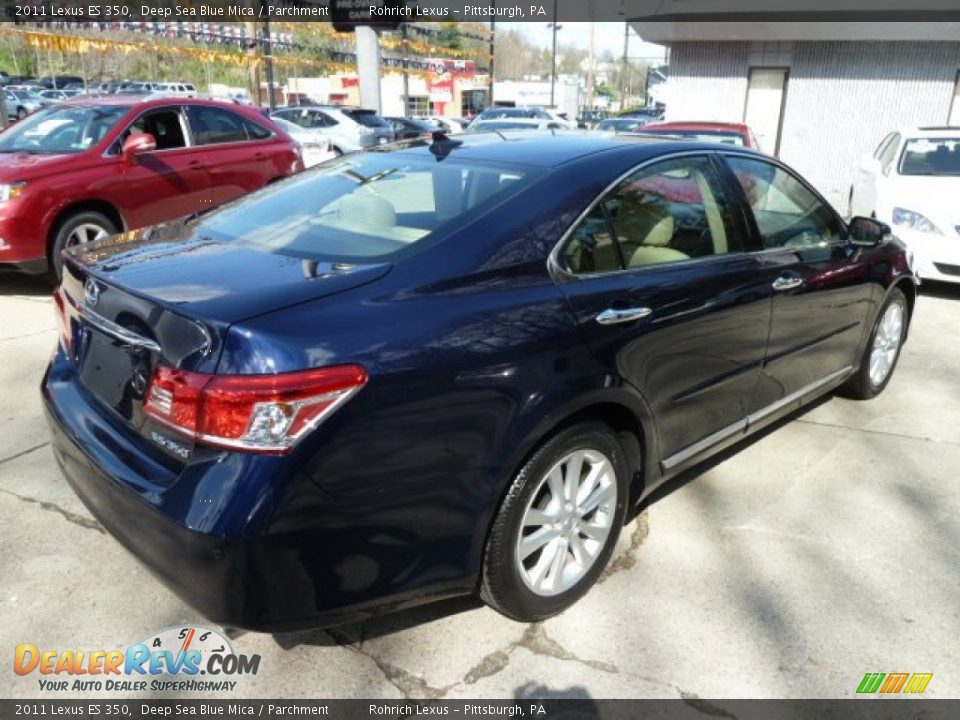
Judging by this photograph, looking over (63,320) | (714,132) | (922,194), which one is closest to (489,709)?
(63,320)

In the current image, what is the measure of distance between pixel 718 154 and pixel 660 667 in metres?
2.10

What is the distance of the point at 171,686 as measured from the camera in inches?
91.1

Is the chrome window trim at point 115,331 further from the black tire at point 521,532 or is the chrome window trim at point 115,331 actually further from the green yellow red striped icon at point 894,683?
the green yellow red striped icon at point 894,683

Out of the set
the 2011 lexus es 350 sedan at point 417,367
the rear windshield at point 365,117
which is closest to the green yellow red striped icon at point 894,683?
the 2011 lexus es 350 sedan at point 417,367

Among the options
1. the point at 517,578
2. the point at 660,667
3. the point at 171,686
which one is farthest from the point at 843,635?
the point at 171,686

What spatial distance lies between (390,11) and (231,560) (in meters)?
16.8

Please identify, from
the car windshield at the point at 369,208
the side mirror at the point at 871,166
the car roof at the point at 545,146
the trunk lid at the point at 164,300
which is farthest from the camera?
the side mirror at the point at 871,166

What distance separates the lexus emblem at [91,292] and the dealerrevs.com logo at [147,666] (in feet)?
3.59

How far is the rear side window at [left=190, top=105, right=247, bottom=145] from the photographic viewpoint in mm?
7586

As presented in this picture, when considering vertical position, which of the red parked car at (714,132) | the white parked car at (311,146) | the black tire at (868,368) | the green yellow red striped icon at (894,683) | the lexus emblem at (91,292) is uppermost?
the red parked car at (714,132)

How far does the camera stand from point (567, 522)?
2562 millimetres

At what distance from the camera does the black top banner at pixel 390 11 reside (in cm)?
1250

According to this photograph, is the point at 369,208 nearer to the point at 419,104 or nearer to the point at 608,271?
the point at 608,271

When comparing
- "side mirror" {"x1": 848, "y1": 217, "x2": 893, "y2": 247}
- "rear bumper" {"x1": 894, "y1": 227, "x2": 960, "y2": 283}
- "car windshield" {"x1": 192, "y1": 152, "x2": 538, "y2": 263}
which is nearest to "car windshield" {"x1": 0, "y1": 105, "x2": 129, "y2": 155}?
"car windshield" {"x1": 192, "y1": 152, "x2": 538, "y2": 263}
